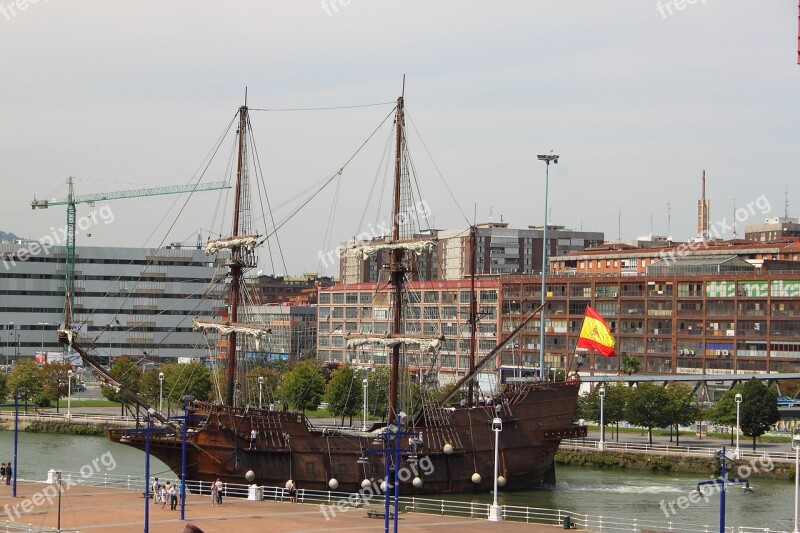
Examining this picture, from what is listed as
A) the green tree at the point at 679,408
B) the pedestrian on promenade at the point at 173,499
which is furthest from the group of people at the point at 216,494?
the green tree at the point at 679,408

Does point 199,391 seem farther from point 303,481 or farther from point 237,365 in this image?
point 303,481

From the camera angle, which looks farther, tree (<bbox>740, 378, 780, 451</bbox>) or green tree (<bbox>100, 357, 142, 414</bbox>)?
green tree (<bbox>100, 357, 142, 414</bbox>)

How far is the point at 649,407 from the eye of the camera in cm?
9812

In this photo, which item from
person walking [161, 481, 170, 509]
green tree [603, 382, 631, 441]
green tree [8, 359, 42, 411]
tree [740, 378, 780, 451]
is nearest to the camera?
person walking [161, 481, 170, 509]

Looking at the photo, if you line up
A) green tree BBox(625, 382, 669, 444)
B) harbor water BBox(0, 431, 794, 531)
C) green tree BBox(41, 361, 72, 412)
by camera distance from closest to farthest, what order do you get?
1. harbor water BBox(0, 431, 794, 531)
2. green tree BBox(625, 382, 669, 444)
3. green tree BBox(41, 361, 72, 412)

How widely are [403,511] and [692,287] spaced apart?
258 ft

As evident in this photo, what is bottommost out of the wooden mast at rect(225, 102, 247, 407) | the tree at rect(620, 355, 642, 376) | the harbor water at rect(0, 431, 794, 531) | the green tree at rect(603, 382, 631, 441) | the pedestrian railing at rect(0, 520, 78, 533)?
the harbor water at rect(0, 431, 794, 531)

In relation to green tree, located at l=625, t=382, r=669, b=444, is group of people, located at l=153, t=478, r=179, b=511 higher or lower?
lower

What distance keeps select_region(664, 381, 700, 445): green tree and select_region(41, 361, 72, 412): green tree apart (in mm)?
58819

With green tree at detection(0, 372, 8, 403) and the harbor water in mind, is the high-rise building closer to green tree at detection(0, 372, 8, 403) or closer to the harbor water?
green tree at detection(0, 372, 8, 403)

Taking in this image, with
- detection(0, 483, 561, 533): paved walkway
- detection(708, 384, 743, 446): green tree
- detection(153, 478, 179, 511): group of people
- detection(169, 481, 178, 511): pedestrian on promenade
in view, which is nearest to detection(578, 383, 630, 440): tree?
detection(708, 384, 743, 446): green tree

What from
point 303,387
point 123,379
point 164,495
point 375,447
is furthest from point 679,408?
point 123,379

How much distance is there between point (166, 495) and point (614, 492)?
94.1 feet

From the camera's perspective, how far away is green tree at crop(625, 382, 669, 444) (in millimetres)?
98188
